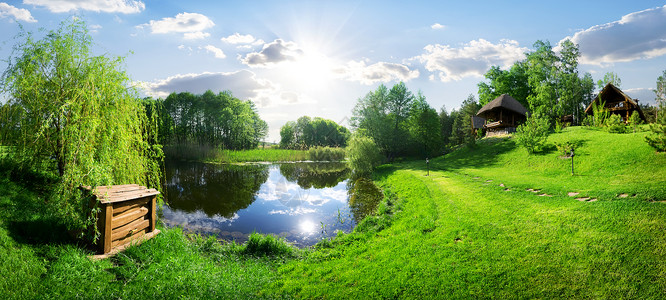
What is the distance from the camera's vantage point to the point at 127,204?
6.19 meters

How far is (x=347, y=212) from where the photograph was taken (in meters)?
13.5

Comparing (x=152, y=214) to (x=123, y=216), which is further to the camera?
(x=152, y=214)

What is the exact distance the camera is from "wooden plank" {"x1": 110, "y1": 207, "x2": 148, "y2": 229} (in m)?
5.80

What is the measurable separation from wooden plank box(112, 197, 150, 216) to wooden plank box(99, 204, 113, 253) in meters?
0.26

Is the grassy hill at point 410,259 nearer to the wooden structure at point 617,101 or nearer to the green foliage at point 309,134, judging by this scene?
the wooden structure at point 617,101

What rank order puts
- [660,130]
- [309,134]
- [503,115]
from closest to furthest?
1. [660,130]
2. [503,115]
3. [309,134]

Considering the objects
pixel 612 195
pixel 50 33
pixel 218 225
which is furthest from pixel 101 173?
pixel 612 195

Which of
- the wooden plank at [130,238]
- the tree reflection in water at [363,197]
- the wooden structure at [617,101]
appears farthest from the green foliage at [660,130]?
the wooden plank at [130,238]

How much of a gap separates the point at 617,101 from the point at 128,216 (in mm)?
42624

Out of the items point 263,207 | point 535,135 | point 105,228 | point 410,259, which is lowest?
point 263,207

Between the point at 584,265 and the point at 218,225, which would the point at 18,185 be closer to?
the point at 218,225

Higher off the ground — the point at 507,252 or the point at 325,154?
the point at 325,154

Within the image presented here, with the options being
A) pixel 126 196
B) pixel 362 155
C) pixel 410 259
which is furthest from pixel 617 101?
pixel 126 196

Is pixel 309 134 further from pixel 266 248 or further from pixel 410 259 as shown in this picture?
pixel 410 259
